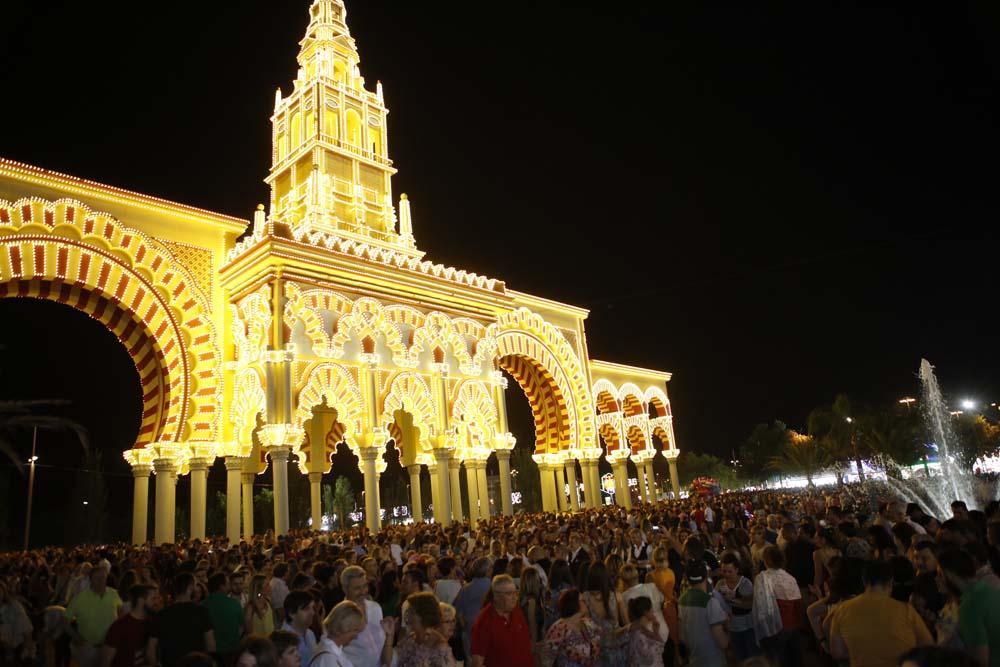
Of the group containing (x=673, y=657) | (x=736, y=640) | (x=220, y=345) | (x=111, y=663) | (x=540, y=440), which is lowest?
(x=673, y=657)

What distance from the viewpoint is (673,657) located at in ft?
20.2

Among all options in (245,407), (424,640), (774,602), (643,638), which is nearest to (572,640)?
(643,638)

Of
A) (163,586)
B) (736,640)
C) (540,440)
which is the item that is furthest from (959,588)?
(540,440)

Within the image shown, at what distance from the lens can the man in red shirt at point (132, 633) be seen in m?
4.39

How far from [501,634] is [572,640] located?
16.6 inches

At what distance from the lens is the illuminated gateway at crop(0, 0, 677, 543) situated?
14414 mm

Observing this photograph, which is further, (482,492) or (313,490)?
(313,490)

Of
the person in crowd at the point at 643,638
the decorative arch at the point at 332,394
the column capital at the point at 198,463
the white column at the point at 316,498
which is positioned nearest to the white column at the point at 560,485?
the white column at the point at 316,498

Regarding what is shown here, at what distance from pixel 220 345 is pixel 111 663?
40.6ft

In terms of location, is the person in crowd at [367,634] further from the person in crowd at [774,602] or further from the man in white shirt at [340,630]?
the person in crowd at [774,602]

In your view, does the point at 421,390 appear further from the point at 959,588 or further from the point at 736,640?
the point at 959,588

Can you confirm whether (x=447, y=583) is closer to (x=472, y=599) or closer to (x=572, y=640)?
(x=472, y=599)

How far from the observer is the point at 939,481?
30375mm

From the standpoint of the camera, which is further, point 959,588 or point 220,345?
point 220,345
